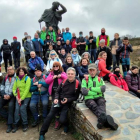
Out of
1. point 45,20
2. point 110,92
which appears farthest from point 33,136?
point 45,20

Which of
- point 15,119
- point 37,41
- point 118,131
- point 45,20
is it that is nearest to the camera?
point 118,131

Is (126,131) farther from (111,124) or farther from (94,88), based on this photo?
(94,88)

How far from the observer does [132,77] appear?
22.2ft

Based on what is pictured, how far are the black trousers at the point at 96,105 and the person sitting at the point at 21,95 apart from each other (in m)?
2.45

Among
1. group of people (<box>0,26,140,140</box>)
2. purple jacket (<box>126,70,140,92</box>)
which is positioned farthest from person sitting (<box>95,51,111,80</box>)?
purple jacket (<box>126,70,140,92</box>)

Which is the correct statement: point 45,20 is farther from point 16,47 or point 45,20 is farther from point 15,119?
point 15,119

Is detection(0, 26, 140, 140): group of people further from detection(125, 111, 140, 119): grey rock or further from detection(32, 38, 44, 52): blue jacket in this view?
detection(32, 38, 44, 52): blue jacket

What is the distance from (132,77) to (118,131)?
3.66m

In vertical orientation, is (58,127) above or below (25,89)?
below

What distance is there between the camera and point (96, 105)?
440 cm

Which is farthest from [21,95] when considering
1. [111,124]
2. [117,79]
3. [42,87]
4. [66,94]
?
[117,79]

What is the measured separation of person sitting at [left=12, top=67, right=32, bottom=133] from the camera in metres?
5.66

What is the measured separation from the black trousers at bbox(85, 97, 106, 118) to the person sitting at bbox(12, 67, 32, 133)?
2453mm

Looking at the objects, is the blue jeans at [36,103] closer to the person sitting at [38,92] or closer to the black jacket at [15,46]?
the person sitting at [38,92]
